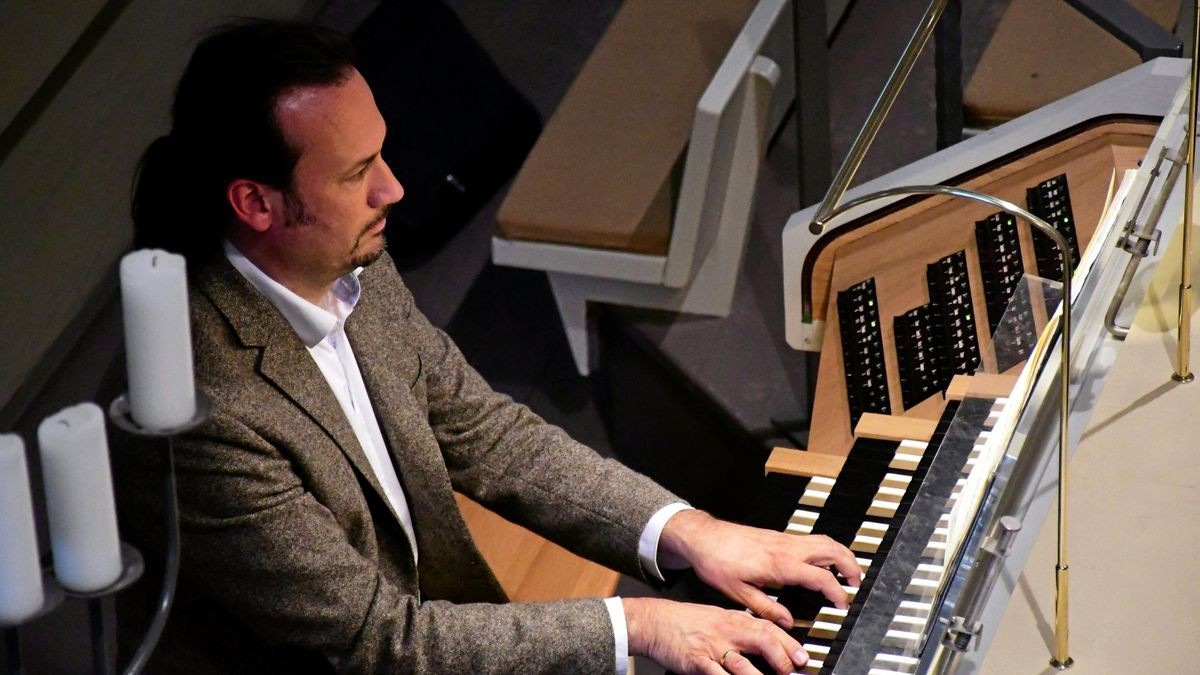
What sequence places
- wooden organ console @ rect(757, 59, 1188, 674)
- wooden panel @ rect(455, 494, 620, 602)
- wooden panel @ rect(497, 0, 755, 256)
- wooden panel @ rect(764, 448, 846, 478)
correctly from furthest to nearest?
wooden panel @ rect(497, 0, 755, 256) → wooden panel @ rect(455, 494, 620, 602) → wooden panel @ rect(764, 448, 846, 478) → wooden organ console @ rect(757, 59, 1188, 674)

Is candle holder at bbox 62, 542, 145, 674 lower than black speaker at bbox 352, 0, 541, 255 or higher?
higher

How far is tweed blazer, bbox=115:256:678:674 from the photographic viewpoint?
6.44 feet

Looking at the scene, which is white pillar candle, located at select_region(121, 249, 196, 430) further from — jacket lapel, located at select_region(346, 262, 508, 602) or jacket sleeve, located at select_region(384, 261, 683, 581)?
jacket sleeve, located at select_region(384, 261, 683, 581)

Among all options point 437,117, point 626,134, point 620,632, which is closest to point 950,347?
point 620,632

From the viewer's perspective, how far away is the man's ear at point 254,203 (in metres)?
1.98

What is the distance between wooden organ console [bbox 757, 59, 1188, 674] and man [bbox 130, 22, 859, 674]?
0.15 meters

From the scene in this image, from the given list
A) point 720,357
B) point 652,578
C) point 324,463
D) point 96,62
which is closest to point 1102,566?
point 652,578

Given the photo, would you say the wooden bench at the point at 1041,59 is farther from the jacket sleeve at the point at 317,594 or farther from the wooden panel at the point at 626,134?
the jacket sleeve at the point at 317,594

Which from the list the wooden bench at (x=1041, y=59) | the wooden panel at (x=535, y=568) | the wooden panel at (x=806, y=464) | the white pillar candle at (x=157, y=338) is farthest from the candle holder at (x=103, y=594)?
the wooden bench at (x=1041, y=59)

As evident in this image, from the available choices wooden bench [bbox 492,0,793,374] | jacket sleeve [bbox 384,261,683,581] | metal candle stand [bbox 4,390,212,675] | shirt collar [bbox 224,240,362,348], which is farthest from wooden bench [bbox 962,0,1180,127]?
metal candle stand [bbox 4,390,212,675]

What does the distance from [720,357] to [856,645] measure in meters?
2.19

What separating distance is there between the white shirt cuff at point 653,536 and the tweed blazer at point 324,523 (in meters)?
0.02

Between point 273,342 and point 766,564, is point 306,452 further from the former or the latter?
point 766,564

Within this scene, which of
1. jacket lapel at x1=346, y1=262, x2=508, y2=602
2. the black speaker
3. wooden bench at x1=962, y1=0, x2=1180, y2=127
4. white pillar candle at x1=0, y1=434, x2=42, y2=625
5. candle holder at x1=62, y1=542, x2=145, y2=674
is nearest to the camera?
white pillar candle at x1=0, y1=434, x2=42, y2=625
